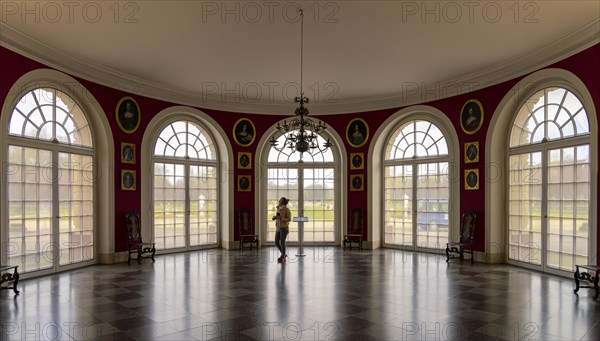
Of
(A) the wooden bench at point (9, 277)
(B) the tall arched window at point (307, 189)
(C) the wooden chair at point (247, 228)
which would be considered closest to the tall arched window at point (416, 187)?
(B) the tall arched window at point (307, 189)

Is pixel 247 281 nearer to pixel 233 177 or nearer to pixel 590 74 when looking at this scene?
pixel 233 177

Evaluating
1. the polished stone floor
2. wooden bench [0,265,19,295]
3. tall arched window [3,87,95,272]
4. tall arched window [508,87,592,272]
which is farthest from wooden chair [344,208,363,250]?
wooden bench [0,265,19,295]

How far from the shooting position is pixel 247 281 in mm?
7465

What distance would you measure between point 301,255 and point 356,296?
13.5ft

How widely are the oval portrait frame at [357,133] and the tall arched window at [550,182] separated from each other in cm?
374

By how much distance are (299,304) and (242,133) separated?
6.62 meters

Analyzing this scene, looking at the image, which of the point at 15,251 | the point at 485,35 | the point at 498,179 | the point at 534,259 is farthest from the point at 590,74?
the point at 15,251

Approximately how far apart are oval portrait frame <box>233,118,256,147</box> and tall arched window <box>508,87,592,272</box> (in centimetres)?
631

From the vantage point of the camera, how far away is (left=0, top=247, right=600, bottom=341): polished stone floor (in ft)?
15.8

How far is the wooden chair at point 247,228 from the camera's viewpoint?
37.9ft

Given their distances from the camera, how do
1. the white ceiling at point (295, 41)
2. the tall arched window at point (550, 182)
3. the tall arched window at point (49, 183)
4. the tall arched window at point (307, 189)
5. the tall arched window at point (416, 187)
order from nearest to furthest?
the white ceiling at point (295, 41) → the tall arched window at point (49, 183) → the tall arched window at point (550, 182) → the tall arched window at point (416, 187) → the tall arched window at point (307, 189)

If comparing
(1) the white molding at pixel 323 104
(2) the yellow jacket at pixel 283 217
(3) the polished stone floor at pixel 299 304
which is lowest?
(3) the polished stone floor at pixel 299 304

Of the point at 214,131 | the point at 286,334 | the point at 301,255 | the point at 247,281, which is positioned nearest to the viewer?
the point at 286,334

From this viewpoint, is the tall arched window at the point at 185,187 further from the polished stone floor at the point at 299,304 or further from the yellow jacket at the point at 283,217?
the yellow jacket at the point at 283,217
